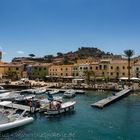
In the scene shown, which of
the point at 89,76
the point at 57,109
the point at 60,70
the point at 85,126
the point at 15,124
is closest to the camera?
the point at 15,124

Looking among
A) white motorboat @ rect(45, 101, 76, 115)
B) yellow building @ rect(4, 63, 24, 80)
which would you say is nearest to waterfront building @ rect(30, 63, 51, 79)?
yellow building @ rect(4, 63, 24, 80)

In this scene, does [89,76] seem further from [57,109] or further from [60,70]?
[57,109]

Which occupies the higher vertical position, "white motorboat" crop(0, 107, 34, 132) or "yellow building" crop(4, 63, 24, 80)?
"yellow building" crop(4, 63, 24, 80)

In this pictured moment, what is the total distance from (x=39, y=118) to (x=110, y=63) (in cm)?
6972

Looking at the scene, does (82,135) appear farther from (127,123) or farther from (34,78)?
(34,78)

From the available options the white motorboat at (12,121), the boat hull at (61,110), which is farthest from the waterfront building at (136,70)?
the white motorboat at (12,121)

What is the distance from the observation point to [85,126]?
4419cm

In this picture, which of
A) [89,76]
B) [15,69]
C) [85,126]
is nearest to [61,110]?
[85,126]

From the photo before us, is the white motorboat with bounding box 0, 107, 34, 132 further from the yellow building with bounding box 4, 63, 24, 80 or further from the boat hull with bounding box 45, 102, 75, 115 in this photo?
the yellow building with bounding box 4, 63, 24, 80

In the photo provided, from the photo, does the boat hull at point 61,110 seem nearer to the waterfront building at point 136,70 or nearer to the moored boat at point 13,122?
the moored boat at point 13,122

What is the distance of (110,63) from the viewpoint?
11550 cm

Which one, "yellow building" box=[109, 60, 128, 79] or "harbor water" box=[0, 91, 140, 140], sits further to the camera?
"yellow building" box=[109, 60, 128, 79]

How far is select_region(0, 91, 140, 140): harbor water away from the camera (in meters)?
39.1

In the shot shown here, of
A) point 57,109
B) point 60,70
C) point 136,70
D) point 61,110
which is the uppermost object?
point 60,70
